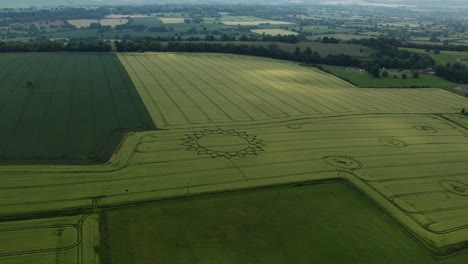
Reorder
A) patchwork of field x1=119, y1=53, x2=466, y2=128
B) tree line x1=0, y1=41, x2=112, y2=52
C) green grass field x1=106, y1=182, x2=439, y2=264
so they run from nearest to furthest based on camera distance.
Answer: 1. green grass field x1=106, y1=182, x2=439, y2=264
2. patchwork of field x1=119, y1=53, x2=466, y2=128
3. tree line x1=0, y1=41, x2=112, y2=52

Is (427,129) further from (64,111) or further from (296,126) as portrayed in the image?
(64,111)

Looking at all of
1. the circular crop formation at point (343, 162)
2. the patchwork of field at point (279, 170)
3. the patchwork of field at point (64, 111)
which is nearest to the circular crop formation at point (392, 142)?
the patchwork of field at point (279, 170)

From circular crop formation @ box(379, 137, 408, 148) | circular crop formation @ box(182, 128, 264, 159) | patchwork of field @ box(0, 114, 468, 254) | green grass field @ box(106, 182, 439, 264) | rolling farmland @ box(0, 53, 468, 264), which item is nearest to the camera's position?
green grass field @ box(106, 182, 439, 264)

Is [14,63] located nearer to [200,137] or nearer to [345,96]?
[200,137]

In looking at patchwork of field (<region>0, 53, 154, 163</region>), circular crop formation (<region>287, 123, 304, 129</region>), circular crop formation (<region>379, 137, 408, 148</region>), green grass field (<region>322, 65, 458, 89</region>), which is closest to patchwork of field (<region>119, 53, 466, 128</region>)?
green grass field (<region>322, 65, 458, 89</region>)

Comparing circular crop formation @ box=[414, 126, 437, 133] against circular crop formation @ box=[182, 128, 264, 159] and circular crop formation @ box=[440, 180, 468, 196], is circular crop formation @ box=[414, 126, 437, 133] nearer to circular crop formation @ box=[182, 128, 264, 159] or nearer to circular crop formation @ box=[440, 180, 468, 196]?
circular crop formation @ box=[440, 180, 468, 196]

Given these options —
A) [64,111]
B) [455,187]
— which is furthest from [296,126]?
[64,111]

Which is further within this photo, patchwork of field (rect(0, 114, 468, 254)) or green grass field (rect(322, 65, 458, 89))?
green grass field (rect(322, 65, 458, 89))
